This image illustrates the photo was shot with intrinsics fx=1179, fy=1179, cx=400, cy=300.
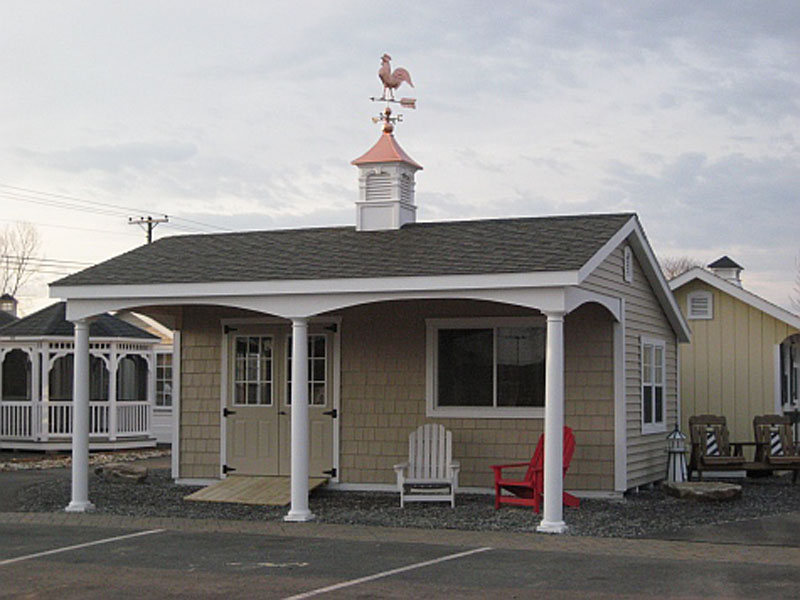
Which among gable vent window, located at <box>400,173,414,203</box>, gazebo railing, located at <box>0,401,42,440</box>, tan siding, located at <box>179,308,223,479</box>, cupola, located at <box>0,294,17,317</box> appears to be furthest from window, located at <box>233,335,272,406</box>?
cupola, located at <box>0,294,17,317</box>

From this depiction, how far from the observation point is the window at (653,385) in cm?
1572

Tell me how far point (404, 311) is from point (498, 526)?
156 inches

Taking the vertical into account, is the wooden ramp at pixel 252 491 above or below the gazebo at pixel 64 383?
below

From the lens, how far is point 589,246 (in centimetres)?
1298

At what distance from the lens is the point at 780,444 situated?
59.3 feet

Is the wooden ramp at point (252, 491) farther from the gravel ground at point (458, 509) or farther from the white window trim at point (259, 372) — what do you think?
the white window trim at point (259, 372)

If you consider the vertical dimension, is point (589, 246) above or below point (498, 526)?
above

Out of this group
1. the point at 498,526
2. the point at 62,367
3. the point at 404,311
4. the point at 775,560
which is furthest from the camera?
the point at 62,367

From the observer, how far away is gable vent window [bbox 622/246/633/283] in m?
14.9

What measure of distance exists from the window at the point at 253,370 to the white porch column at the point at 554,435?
5.08 meters

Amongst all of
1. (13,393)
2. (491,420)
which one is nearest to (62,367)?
(13,393)

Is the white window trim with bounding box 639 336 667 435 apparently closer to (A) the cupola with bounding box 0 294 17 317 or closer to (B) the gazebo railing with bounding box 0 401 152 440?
(B) the gazebo railing with bounding box 0 401 152 440

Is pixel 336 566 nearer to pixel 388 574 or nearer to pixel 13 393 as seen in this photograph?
pixel 388 574

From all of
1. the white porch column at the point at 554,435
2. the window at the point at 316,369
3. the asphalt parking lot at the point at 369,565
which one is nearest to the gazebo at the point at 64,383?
the window at the point at 316,369
